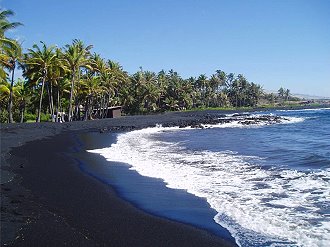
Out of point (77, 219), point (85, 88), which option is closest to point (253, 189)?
point (77, 219)

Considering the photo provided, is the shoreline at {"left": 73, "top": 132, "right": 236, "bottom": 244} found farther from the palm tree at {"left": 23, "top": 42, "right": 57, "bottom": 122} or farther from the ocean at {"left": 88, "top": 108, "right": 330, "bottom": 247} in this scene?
the palm tree at {"left": 23, "top": 42, "right": 57, "bottom": 122}

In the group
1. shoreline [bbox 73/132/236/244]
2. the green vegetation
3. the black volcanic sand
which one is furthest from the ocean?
the green vegetation

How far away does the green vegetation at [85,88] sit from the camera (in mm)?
35344

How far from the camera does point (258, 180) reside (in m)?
9.83

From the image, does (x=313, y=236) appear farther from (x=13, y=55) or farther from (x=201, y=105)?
(x=201, y=105)

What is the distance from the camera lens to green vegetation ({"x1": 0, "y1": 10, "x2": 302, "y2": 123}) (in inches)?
1391

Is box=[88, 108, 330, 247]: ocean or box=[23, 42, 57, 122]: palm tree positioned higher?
box=[23, 42, 57, 122]: palm tree

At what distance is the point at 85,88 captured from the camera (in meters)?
46.6

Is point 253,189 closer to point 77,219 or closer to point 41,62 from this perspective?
point 77,219

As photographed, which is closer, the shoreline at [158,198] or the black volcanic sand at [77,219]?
the black volcanic sand at [77,219]

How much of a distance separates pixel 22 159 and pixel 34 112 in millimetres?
47876

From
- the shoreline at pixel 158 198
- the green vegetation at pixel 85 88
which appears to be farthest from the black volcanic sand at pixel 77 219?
the green vegetation at pixel 85 88

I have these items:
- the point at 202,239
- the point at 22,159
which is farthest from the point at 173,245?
the point at 22,159

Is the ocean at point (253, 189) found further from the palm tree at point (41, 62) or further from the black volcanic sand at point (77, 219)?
the palm tree at point (41, 62)
